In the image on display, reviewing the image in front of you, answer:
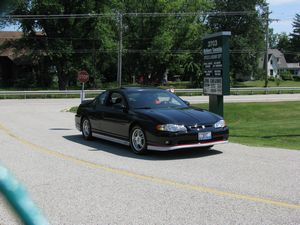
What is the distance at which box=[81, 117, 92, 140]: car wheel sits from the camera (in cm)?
1268

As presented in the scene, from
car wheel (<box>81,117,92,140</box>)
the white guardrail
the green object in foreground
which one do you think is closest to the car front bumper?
car wheel (<box>81,117,92,140</box>)

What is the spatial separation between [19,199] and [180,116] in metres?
9.33

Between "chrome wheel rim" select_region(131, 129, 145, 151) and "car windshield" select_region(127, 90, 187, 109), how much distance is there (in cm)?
80

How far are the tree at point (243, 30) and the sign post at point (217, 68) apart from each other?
2129 inches

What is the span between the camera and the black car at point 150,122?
9.62m

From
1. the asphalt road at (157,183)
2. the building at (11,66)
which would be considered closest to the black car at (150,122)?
the asphalt road at (157,183)

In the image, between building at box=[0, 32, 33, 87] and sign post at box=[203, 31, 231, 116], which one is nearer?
sign post at box=[203, 31, 231, 116]

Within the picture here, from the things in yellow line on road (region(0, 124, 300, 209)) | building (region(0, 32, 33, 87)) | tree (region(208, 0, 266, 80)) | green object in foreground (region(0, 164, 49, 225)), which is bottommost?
yellow line on road (region(0, 124, 300, 209))

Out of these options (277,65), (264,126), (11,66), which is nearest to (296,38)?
(277,65)

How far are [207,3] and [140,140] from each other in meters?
58.7

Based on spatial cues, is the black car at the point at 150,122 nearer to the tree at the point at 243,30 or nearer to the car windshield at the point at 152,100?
the car windshield at the point at 152,100

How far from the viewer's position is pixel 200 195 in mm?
6402

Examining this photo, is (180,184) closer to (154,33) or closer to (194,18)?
(154,33)

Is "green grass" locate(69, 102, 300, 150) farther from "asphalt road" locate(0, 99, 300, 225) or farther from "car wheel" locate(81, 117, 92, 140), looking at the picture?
"car wheel" locate(81, 117, 92, 140)
